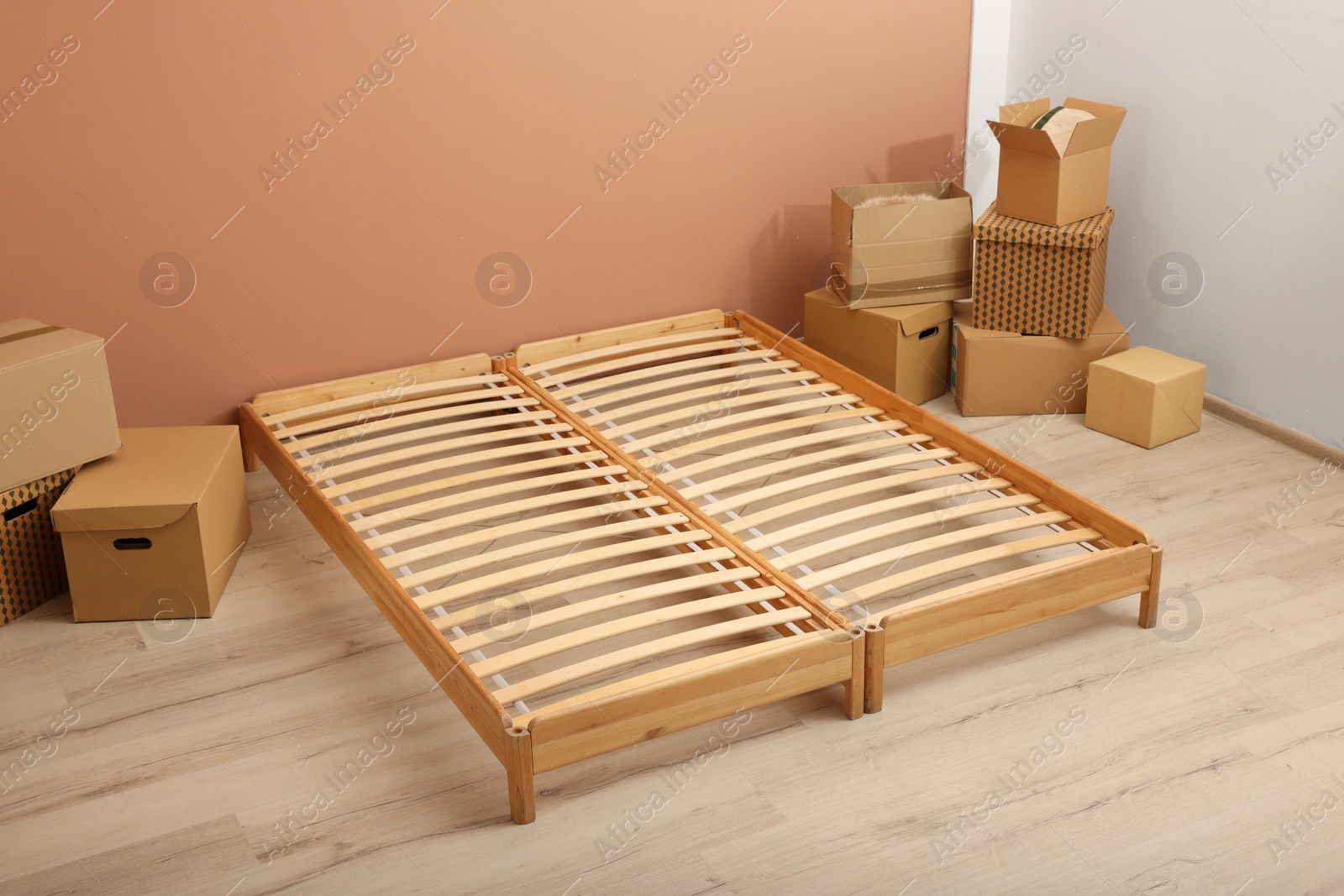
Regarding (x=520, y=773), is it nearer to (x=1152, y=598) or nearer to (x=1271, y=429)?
(x=1152, y=598)

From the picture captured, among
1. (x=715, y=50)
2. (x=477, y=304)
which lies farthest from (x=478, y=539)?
(x=715, y=50)

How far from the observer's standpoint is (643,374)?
139 inches

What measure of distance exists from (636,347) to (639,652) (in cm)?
158

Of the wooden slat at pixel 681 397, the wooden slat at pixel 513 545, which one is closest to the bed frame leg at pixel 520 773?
the wooden slat at pixel 513 545

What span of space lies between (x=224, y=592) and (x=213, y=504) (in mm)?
212

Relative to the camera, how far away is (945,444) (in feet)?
10.1

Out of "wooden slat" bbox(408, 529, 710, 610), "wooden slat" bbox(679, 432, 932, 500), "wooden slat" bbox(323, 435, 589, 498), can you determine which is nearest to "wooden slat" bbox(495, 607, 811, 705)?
"wooden slat" bbox(408, 529, 710, 610)

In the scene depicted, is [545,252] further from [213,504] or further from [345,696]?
[345,696]

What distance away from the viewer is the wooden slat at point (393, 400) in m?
3.27

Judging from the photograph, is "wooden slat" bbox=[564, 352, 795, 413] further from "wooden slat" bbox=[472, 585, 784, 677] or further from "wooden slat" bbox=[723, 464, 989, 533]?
"wooden slat" bbox=[472, 585, 784, 677]

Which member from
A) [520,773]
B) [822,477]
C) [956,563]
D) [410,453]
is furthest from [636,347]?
[520,773]

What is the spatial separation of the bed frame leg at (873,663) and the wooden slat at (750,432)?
2.95 ft

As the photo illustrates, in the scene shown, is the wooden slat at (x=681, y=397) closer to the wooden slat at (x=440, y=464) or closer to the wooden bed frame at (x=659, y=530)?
the wooden bed frame at (x=659, y=530)

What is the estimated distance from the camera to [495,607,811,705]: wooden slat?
2.13m
